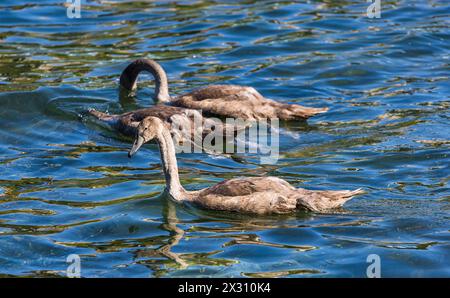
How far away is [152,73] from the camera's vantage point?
17422 millimetres

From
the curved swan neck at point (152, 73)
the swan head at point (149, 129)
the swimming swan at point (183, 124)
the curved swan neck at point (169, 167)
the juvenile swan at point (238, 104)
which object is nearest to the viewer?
the curved swan neck at point (169, 167)

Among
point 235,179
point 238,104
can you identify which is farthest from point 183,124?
point 235,179

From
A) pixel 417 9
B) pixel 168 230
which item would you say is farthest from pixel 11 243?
pixel 417 9

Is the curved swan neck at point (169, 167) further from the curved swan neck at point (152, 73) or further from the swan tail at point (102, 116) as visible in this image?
the curved swan neck at point (152, 73)

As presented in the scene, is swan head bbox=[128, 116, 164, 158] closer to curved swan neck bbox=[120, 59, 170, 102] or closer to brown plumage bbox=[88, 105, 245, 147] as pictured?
brown plumage bbox=[88, 105, 245, 147]

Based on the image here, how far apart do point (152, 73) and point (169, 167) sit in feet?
17.4

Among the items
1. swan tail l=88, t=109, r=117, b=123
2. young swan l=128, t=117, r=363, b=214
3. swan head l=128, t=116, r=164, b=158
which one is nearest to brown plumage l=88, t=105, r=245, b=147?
swan tail l=88, t=109, r=117, b=123

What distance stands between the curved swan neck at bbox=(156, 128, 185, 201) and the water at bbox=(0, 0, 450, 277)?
0.66 ft

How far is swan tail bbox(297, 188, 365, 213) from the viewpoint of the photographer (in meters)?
11.5

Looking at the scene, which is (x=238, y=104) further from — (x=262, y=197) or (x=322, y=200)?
(x=322, y=200)

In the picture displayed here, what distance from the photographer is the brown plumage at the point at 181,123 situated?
14.9 metres

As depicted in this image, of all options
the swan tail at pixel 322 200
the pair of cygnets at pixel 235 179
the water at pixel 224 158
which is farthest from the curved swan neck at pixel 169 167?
the swan tail at pixel 322 200

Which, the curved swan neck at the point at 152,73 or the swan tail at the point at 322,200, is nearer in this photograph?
the swan tail at the point at 322,200

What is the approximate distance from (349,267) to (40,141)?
20.8 ft
